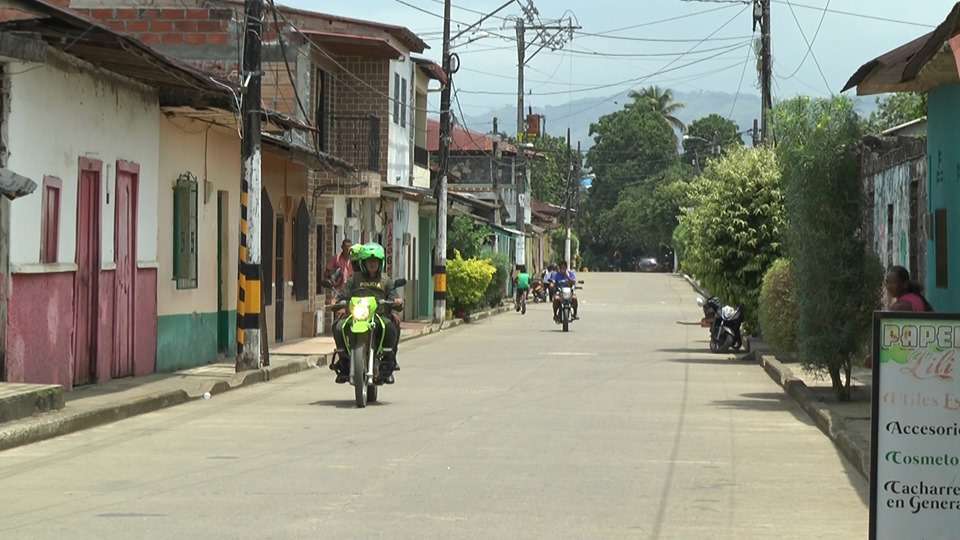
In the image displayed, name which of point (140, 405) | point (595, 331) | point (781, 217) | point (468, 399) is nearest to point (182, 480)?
point (140, 405)

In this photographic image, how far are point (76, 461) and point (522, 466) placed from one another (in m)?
3.67

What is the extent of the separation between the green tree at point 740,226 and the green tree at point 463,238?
2345 centimetres

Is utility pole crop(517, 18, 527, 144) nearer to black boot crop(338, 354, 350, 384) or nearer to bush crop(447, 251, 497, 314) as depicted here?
bush crop(447, 251, 497, 314)

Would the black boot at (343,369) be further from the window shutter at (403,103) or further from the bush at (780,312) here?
the window shutter at (403,103)

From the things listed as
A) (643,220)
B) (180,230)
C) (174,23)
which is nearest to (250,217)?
(180,230)

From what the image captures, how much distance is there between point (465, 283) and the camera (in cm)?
4769

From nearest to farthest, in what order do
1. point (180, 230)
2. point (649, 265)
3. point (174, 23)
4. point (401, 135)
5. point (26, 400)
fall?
point (26, 400) → point (180, 230) → point (174, 23) → point (401, 135) → point (649, 265)

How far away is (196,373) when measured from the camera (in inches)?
890

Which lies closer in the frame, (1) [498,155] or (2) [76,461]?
(2) [76,461]

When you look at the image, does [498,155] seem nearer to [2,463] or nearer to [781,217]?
[781,217]

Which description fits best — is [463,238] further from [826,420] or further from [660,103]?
[660,103]

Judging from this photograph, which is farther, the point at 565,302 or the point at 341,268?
the point at 565,302

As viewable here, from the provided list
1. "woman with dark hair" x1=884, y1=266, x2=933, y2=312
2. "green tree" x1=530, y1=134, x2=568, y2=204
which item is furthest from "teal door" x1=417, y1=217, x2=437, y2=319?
"green tree" x1=530, y1=134, x2=568, y2=204

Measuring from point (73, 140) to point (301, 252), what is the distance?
14.5m
